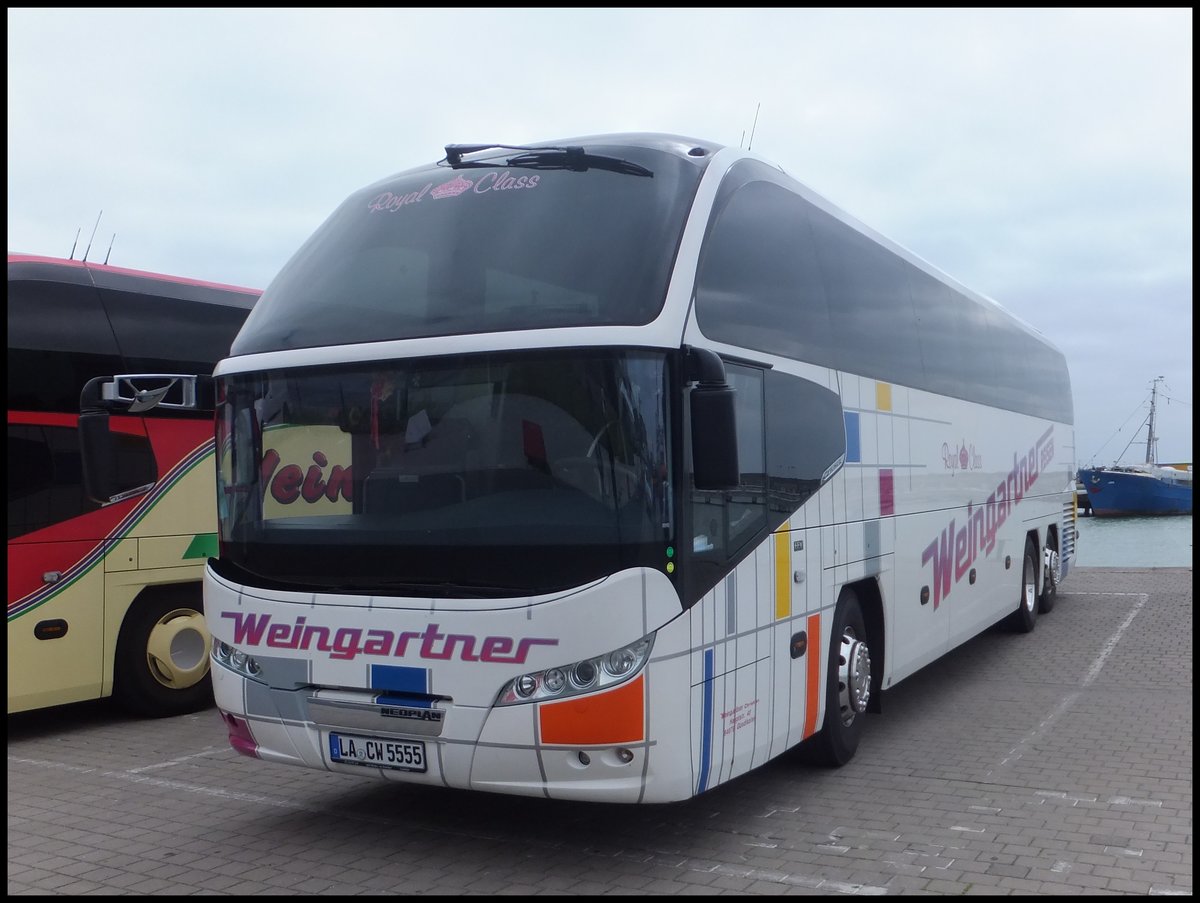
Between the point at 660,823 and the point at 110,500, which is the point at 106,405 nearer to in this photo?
the point at 110,500

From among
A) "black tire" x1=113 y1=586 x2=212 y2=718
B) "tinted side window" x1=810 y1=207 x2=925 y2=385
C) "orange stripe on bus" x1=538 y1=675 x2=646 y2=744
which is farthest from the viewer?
"black tire" x1=113 y1=586 x2=212 y2=718

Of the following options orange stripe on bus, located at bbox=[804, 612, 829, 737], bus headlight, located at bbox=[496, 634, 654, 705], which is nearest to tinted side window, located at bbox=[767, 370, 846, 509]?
orange stripe on bus, located at bbox=[804, 612, 829, 737]

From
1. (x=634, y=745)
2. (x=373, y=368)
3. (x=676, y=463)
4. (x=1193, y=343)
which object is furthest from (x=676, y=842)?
(x=1193, y=343)

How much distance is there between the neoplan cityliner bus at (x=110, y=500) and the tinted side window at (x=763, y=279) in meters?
4.01

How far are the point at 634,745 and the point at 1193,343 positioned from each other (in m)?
2.98

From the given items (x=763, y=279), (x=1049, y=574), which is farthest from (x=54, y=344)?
(x=1049, y=574)

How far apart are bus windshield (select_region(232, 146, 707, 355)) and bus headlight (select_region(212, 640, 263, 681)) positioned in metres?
1.53

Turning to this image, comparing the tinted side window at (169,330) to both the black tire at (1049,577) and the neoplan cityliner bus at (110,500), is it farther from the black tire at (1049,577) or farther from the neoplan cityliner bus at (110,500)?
the black tire at (1049,577)

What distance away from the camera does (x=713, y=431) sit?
205 inches

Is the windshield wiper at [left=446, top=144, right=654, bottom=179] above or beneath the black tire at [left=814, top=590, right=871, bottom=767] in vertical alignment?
above

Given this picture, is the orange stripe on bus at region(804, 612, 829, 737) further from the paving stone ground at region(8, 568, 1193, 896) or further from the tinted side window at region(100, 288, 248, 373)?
the tinted side window at region(100, 288, 248, 373)

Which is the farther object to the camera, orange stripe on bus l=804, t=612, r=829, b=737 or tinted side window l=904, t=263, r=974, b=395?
tinted side window l=904, t=263, r=974, b=395


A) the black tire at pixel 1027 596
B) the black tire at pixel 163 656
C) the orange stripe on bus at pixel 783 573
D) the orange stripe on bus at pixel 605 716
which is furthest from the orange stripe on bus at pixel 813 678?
the black tire at pixel 1027 596

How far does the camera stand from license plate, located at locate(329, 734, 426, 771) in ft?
17.9
